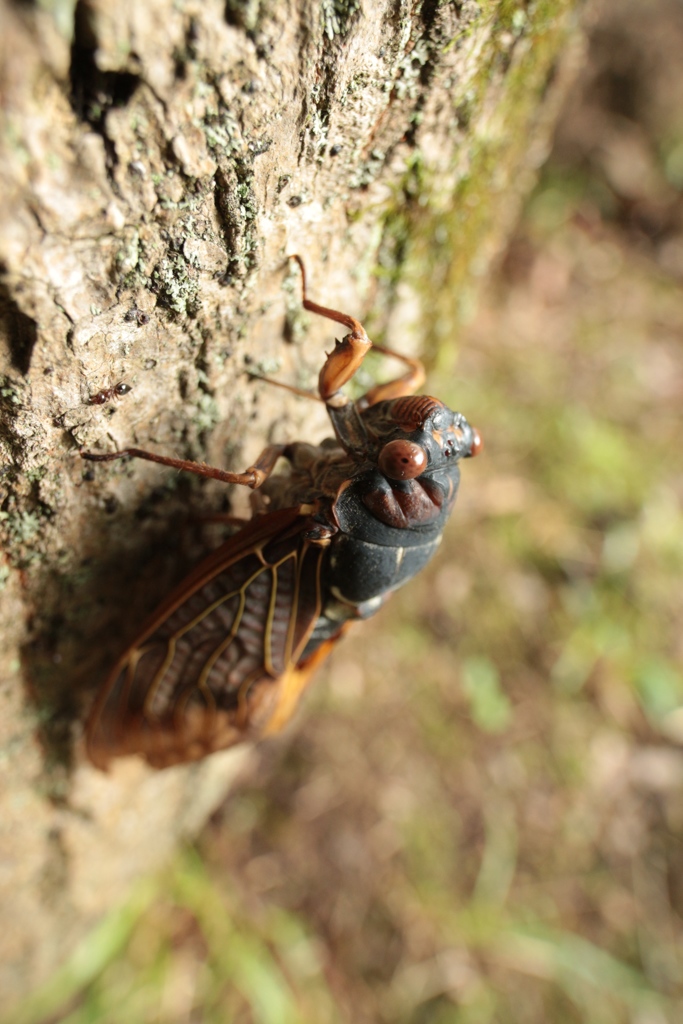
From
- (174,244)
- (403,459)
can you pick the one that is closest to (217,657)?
(403,459)

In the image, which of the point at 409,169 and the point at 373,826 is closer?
the point at 409,169

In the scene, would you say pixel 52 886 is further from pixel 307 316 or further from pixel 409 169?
pixel 409 169

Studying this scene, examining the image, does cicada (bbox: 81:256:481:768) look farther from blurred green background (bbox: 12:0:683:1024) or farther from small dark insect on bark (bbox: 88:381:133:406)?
blurred green background (bbox: 12:0:683:1024)

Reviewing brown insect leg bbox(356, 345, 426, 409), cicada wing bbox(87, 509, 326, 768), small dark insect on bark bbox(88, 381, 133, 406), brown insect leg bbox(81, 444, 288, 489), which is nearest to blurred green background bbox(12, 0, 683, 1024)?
brown insect leg bbox(356, 345, 426, 409)

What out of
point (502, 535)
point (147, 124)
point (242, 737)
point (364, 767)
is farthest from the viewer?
point (502, 535)

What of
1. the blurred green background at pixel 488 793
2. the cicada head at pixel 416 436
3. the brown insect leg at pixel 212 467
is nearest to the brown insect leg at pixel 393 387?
the cicada head at pixel 416 436

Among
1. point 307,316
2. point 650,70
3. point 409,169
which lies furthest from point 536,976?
point 650,70

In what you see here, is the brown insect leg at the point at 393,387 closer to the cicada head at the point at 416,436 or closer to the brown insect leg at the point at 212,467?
the cicada head at the point at 416,436

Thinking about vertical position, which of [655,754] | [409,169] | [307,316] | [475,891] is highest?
[409,169]
